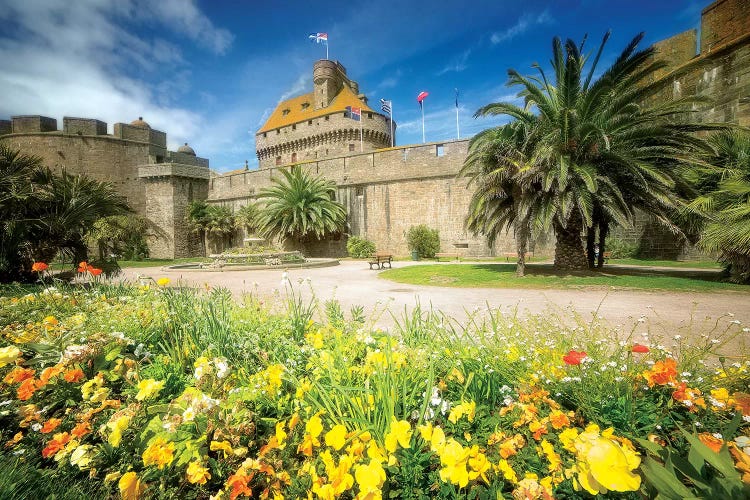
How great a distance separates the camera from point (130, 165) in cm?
3416

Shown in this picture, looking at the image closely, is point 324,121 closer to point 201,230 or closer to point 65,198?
point 201,230

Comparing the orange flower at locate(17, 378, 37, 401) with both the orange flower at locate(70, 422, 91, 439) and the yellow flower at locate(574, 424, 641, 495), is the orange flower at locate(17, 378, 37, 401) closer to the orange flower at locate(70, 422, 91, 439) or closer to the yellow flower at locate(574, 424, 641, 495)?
the orange flower at locate(70, 422, 91, 439)

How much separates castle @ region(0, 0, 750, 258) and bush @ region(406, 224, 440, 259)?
1168 mm

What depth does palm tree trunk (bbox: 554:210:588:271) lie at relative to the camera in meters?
11.2

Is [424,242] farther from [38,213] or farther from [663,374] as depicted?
[663,374]

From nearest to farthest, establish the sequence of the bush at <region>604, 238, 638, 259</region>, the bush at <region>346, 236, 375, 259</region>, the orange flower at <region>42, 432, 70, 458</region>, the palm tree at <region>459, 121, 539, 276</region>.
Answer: the orange flower at <region>42, 432, 70, 458</region>, the palm tree at <region>459, 121, 539, 276</region>, the bush at <region>604, 238, 638, 259</region>, the bush at <region>346, 236, 375, 259</region>

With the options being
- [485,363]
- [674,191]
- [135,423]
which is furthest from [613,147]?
[135,423]

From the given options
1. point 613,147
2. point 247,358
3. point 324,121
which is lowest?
point 247,358

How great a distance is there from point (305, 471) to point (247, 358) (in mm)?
1254

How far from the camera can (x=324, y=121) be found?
3756 cm

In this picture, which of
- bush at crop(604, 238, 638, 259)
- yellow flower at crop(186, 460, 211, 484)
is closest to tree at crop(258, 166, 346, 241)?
bush at crop(604, 238, 638, 259)

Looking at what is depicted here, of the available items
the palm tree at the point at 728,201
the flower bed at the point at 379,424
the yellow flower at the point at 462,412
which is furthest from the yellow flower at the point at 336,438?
the palm tree at the point at 728,201

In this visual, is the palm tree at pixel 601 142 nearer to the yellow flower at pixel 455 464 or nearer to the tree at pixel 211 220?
the yellow flower at pixel 455 464

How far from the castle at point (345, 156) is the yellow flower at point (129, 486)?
13533mm
